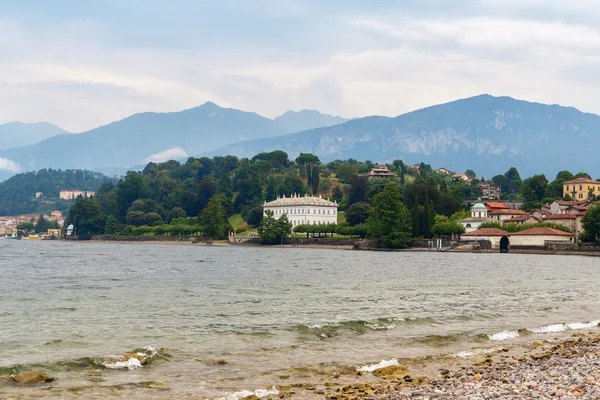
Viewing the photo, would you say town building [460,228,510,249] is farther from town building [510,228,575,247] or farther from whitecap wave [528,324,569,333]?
whitecap wave [528,324,569,333]

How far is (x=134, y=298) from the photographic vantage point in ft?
123

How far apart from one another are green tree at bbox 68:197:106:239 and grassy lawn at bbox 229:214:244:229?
31713mm

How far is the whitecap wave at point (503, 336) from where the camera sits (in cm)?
2580

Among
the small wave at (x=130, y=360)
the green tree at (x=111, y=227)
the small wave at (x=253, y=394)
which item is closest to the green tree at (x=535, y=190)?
the green tree at (x=111, y=227)

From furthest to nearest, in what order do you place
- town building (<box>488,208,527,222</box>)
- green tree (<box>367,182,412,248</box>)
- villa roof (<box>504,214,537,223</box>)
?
town building (<box>488,208,527,222</box>), villa roof (<box>504,214,537,223</box>), green tree (<box>367,182,412,248</box>)

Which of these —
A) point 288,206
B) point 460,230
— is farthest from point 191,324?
point 288,206

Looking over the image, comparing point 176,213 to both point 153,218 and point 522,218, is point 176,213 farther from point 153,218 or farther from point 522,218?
point 522,218

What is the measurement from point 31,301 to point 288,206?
430 ft

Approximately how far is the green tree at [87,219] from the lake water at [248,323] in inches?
5025

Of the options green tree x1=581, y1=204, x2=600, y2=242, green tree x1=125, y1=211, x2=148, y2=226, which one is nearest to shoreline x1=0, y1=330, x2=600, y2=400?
green tree x1=581, y1=204, x2=600, y2=242

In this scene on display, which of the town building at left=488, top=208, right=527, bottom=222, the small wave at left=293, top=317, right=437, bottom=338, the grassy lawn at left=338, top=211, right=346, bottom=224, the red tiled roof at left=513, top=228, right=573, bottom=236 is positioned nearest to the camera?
the small wave at left=293, top=317, right=437, bottom=338

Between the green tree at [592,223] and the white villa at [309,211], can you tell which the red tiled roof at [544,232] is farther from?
the white villa at [309,211]

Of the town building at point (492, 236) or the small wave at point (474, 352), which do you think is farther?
the town building at point (492, 236)

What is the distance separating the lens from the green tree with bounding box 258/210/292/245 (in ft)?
440
